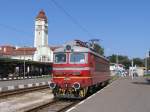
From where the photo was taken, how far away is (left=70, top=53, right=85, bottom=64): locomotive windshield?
2131 cm

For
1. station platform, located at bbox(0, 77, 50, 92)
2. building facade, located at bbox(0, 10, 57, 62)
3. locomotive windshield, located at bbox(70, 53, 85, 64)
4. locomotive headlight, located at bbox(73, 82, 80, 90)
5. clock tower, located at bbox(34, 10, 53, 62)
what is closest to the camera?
locomotive headlight, located at bbox(73, 82, 80, 90)

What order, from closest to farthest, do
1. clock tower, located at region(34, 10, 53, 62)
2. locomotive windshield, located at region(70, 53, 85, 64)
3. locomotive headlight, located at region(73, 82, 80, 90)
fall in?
locomotive headlight, located at region(73, 82, 80, 90)
locomotive windshield, located at region(70, 53, 85, 64)
clock tower, located at region(34, 10, 53, 62)

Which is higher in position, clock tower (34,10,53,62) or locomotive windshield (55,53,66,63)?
clock tower (34,10,53,62)

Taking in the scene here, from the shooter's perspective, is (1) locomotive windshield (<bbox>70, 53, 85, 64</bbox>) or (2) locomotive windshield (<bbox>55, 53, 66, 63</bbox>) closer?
(1) locomotive windshield (<bbox>70, 53, 85, 64</bbox>)

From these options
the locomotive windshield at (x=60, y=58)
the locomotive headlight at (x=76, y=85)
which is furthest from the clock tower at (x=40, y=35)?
the locomotive headlight at (x=76, y=85)

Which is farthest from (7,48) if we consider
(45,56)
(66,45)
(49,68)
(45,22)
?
(66,45)

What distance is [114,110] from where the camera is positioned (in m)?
15.8

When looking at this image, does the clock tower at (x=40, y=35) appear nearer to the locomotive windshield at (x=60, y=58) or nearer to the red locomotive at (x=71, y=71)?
the locomotive windshield at (x=60, y=58)

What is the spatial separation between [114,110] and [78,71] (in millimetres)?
5601

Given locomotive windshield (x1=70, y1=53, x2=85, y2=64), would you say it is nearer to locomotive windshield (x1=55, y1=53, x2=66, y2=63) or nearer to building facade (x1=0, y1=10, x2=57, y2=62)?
locomotive windshield (x1=55, y1=53, x2=66, y2=63)

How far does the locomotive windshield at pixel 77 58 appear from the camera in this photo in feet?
69.9

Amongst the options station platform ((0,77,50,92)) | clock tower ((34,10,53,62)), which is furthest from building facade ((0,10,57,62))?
station platform ((0,77,50,92))

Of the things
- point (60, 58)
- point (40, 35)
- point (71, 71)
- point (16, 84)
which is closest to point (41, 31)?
point (40, 35)

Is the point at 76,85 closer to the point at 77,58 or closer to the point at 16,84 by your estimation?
the point at 77,58
